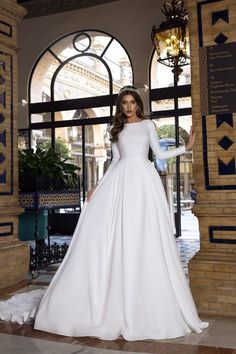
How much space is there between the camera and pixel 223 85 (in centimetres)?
351

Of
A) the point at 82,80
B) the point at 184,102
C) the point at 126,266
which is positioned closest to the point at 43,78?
the point at 82,80

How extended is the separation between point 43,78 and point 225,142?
7.49 meters

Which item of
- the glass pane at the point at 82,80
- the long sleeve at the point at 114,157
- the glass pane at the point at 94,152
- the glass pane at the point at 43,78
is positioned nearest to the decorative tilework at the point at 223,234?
the long sleeve at the point at 114,157

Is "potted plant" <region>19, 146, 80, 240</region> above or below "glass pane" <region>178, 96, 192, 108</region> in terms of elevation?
below

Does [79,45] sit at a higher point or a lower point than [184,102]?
higher

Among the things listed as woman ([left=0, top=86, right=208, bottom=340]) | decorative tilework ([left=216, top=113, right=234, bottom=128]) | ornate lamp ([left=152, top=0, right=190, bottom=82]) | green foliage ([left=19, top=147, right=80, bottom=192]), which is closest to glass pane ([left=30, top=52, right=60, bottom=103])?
green foliage ([left=19, top=147, right=80, bottom=192])

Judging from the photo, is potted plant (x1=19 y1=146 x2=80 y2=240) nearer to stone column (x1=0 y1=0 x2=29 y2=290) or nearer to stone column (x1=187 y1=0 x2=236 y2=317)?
stone column (x1=0 y1=0 x2=29 y2=290)

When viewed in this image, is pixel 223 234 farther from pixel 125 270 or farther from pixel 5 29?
pixel 5 29

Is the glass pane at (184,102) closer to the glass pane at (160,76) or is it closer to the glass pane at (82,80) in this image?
the glass pane at (160,76)

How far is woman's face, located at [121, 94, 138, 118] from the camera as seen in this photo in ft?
10.3

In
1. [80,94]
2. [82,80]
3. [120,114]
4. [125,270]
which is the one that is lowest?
[125,270]

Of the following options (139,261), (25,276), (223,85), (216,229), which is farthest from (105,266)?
(25,276)

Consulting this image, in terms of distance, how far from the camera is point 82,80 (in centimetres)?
998

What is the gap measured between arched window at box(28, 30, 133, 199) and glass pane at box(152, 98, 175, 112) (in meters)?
0.81
